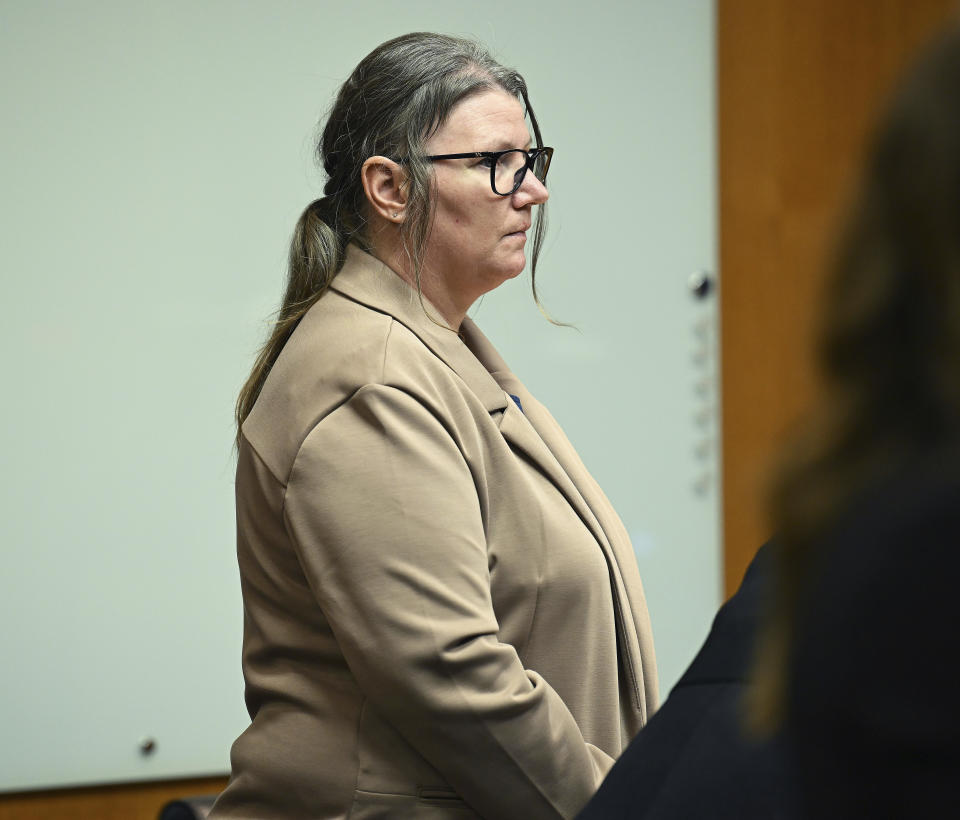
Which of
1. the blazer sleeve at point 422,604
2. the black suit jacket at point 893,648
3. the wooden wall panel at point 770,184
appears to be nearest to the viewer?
the black suit jacket at point 893,648

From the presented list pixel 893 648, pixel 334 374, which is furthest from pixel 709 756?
pixel 334 374

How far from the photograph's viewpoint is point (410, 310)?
4.35 ft

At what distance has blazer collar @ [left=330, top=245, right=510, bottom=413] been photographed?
1303 millimetres

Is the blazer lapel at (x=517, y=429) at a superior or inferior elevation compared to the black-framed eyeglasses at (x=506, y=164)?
inferior

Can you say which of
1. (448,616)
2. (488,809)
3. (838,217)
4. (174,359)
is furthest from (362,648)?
(174,359)

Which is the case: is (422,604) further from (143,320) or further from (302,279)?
(143,320)

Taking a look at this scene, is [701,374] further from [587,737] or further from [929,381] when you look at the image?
[929,381]

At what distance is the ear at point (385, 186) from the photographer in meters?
1.36

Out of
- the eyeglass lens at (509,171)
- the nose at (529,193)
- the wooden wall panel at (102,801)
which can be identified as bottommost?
the wooden wall panel at (102,801)

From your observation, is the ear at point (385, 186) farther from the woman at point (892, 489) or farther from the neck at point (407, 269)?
the woman at point (892, 489)

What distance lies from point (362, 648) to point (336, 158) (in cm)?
63

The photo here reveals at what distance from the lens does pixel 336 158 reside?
4.72ft

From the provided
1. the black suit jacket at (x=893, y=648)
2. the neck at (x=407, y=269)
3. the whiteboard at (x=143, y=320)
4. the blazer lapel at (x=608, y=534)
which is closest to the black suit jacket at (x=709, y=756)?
the black suit jacket at (x=893, y=648)

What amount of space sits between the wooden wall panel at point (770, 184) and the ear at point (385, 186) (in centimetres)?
174
